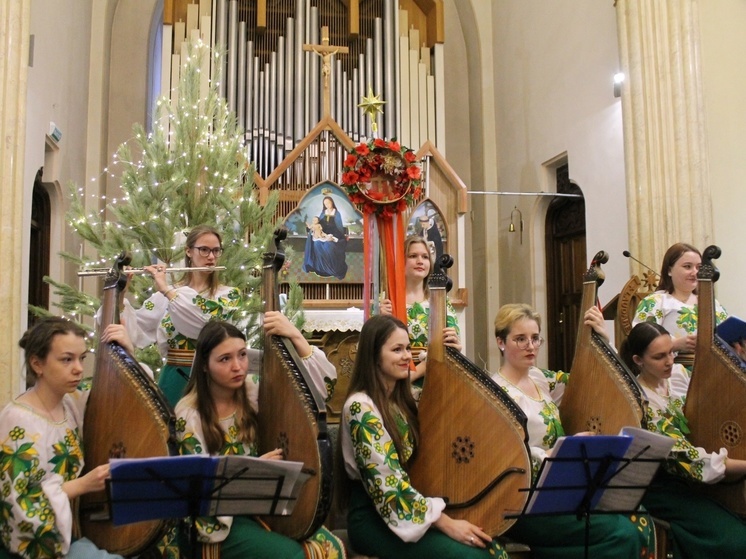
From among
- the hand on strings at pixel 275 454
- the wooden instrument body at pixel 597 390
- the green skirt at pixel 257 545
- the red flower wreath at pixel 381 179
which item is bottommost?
the green skirt at pixel 257 545

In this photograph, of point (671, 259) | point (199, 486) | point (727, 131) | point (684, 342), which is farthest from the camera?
point (727, 131)

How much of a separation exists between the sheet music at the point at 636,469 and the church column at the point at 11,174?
11.7 ft

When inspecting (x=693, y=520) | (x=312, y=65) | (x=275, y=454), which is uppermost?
(x=312, y=65)

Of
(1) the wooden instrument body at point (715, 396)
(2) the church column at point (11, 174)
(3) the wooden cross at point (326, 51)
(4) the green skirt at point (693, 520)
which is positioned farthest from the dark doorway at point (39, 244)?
(1) the wooden instrument body at point (715, 396)

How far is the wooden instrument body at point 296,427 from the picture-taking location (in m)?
2.77

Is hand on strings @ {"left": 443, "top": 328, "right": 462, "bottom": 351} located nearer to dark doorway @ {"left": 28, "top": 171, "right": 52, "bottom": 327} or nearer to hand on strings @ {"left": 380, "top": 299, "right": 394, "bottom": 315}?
hand on strings @ {"left": 380, "top": 299, "right": 394, "bottom": 315}

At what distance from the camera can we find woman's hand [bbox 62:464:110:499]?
2.66 metres

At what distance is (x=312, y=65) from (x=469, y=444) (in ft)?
24.6

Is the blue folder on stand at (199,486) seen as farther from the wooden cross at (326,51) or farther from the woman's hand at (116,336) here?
the wooden cross at (326,51)

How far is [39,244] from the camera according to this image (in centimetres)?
747

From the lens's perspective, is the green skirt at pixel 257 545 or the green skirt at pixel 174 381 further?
the green skirt at pixel 174 381

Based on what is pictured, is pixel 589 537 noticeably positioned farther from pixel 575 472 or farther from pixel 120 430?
pixel 120 430

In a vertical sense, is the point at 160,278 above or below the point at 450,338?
above

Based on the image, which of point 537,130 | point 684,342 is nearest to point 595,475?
point 684,342
